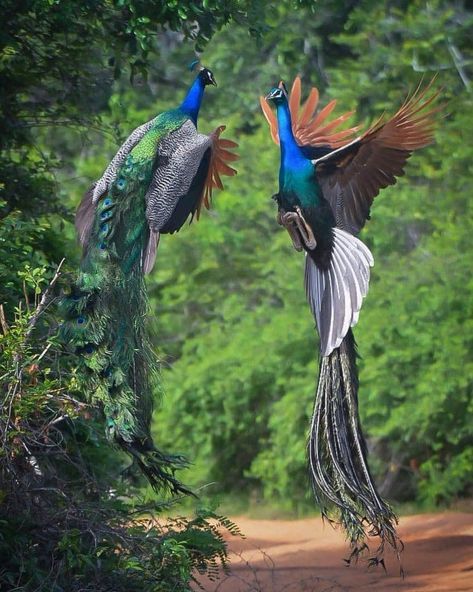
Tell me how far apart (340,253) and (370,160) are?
1.58 ft

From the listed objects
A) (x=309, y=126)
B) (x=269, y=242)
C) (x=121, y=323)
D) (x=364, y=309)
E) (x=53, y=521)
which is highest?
(x=269, y=242)

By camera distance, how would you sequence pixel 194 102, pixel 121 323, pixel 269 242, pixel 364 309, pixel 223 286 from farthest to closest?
pixel 223 286 → pixel 269 242 → pixel 364 309 → pixel 194 102 → pixel 121 323

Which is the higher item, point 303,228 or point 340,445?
point 303,228

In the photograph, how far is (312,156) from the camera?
6.18 meters

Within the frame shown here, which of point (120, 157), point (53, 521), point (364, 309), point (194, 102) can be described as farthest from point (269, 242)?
point (53, 521)

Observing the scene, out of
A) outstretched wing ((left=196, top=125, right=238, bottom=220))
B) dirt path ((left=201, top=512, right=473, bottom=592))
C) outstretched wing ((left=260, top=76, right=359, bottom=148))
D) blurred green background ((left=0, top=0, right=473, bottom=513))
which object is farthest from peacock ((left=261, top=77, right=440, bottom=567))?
blurred green background ((left=0, top=0, right=473, bottom=513))

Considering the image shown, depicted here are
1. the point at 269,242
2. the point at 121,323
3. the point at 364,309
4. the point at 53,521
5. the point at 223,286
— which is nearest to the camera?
the point at 53,521

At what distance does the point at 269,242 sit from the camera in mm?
13516

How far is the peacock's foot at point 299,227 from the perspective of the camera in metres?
6.00

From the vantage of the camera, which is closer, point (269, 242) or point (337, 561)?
point (337, 561)

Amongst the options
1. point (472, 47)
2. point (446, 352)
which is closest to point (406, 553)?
point (446, 352)

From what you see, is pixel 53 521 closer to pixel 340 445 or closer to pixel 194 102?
pixel 340 445

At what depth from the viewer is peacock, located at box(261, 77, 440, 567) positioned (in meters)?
5.91

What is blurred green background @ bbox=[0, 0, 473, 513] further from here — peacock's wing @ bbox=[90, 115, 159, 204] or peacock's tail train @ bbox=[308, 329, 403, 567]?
peacock's tail train @ bbox=[308, 329, 403, 567]
